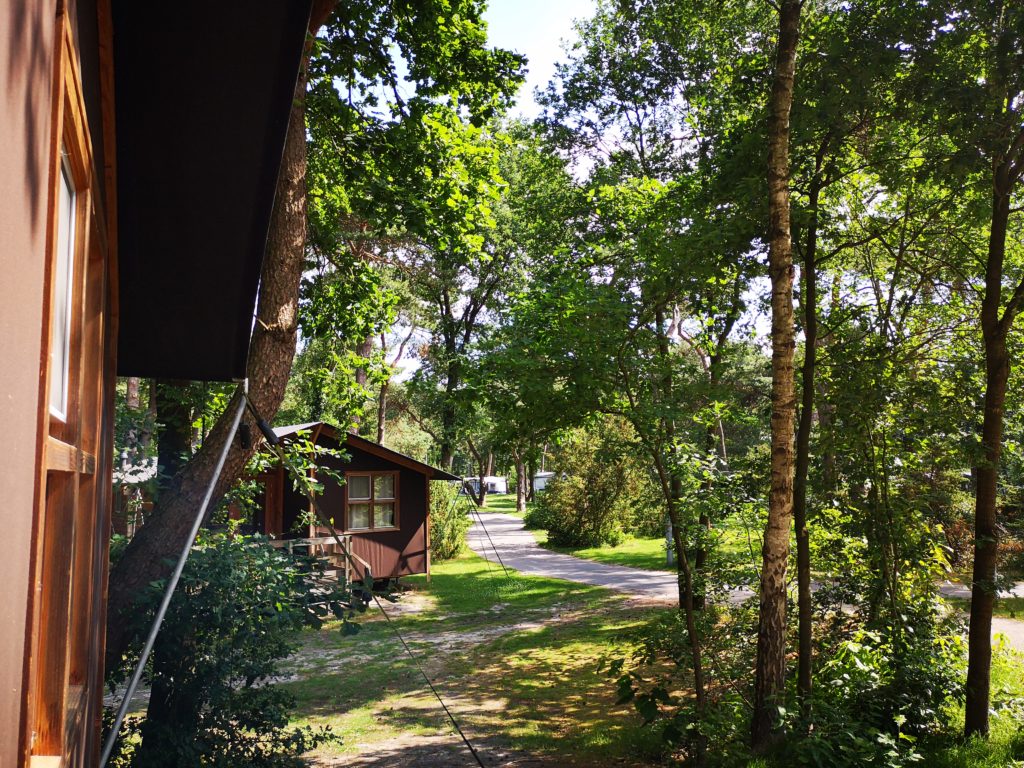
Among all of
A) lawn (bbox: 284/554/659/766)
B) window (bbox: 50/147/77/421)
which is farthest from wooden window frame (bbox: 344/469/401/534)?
window (bbox: 50/147/77/421)

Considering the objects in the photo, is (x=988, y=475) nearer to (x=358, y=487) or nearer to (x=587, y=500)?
(x=358, y=487)

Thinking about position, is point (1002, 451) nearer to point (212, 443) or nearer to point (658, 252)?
point (658, 252)

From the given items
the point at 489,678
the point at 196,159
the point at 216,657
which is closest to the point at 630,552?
the point at 489,678

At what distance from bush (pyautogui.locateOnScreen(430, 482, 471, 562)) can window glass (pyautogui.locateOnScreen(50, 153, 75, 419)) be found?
68.5ft

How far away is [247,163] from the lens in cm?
267

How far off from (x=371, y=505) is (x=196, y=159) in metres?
16.1

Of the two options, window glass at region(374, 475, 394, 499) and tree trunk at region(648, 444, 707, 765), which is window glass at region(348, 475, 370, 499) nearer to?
window glass at region(374, 475, 394, 499)

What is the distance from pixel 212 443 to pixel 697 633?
472cm

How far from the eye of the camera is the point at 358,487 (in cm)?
1809

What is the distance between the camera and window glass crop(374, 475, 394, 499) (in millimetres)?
18469

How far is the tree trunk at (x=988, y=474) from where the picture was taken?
6.73 meters

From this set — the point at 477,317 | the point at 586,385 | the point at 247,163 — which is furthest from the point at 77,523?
the point at 477,317

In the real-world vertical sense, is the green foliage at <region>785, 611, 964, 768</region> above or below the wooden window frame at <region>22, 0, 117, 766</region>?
below

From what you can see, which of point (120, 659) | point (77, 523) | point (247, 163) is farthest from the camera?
point (120, 659)
